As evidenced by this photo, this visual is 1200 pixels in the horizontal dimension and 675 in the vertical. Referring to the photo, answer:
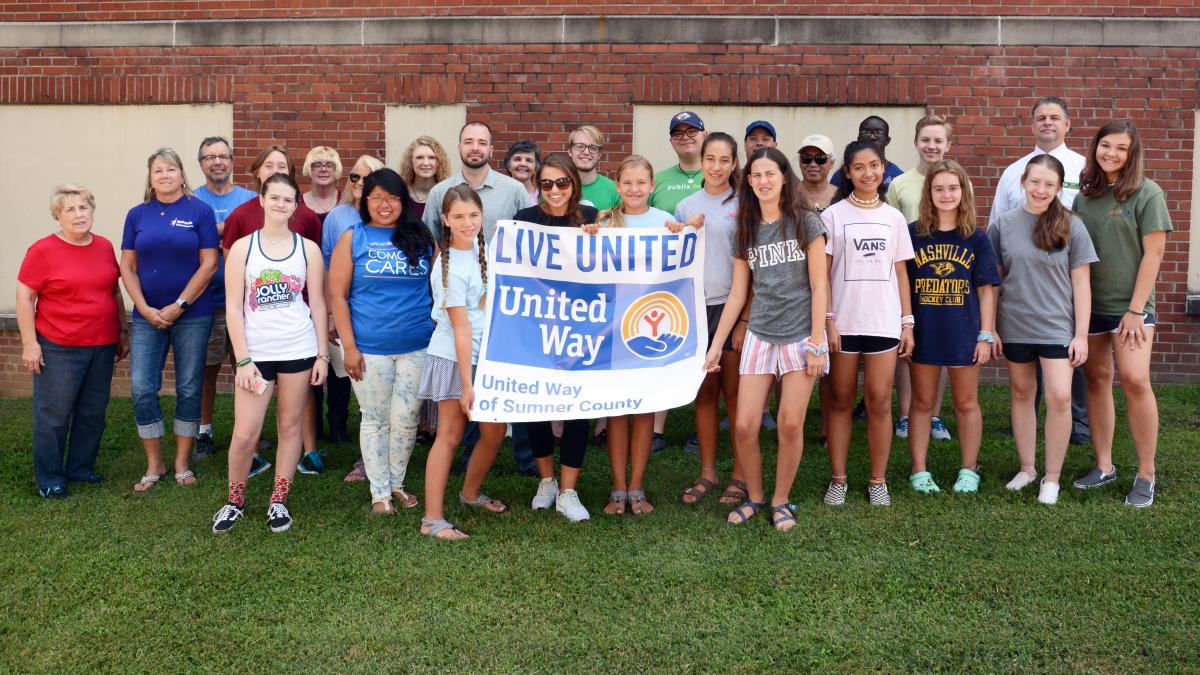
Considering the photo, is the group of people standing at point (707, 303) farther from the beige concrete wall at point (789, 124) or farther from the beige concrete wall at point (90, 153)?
the beige concrete wall at point (90, 153)

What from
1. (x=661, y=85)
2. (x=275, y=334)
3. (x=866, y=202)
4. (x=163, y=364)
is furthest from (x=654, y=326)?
(x=661, y=85)

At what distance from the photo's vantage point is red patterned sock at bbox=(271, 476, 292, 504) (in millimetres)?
5252

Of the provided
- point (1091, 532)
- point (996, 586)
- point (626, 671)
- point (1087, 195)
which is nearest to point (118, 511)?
point (626, 671)

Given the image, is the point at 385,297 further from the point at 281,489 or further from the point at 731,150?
the point at 731,150

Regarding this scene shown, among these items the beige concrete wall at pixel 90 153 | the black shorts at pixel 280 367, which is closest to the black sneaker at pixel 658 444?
the black shorts at pixel 280 367

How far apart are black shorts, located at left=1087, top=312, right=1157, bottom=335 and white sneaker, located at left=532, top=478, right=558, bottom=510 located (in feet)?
9.87

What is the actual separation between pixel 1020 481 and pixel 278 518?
4022mm

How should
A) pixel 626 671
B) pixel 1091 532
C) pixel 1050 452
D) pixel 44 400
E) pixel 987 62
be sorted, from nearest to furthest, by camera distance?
pixel 626 671 → pixel 1091 532 → pixel 1050 452 → pixel 44 400 → pixel 987 62

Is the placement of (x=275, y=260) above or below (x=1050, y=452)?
above

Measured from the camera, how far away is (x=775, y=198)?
4.97 m

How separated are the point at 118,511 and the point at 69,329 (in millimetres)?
1113

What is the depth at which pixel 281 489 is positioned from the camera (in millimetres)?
5262

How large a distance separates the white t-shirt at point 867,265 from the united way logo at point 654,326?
819 millimetres

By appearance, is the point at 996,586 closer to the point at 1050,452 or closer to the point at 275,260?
the point at 1050,452
